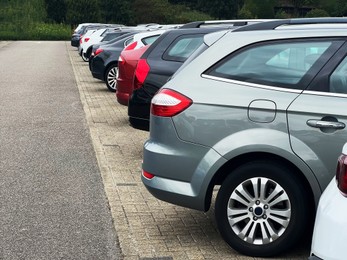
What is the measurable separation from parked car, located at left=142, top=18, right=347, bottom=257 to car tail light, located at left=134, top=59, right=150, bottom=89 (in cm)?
324

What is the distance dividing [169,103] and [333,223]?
7.64ft

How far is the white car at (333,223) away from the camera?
10.6ft

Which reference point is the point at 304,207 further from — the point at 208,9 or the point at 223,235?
the point at 208,9

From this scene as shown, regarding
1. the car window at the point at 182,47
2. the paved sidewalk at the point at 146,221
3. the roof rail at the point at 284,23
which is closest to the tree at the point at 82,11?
the paved sidewalk at the point at 146,221

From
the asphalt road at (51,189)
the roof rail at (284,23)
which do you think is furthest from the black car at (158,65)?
the roof rail at (284,23)

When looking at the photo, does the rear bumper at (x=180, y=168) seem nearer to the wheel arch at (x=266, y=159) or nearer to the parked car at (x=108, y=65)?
the wheel arch at (x=266, y=159)

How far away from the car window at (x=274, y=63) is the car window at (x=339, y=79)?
0.17 m

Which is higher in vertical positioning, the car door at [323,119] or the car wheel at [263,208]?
the car door at [323,119]

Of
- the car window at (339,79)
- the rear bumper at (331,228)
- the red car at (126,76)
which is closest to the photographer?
the rear bumper at (331,228)

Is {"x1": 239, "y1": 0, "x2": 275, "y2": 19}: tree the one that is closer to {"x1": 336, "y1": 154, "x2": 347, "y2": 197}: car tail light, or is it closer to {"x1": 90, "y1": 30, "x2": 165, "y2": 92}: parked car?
{"x1": 90, "y1": 30, "x2": 165, "y2": 92}: parked car

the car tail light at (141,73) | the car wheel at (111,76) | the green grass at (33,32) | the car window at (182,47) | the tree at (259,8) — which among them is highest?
the car window at (182,47)

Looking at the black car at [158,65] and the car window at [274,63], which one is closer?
the car window at [274,63]

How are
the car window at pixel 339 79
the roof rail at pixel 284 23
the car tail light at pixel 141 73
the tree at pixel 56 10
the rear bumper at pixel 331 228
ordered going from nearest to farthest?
the rear bumper at pixel 331 228, the car window at pixel 339 79, the roof rail at pixel 284 23, the car tail light at pixel 141 73, the tree at pixel 56 10

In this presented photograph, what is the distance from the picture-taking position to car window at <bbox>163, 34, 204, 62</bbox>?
915cm
